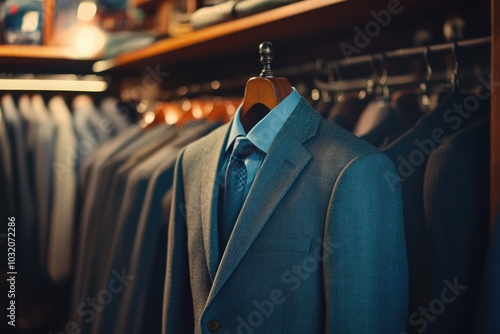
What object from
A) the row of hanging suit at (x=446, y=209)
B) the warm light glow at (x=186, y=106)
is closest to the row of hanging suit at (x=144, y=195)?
the row of hanging suit at (x=446, y=209)

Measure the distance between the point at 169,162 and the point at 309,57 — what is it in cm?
65

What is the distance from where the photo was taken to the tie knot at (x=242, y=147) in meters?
1.00

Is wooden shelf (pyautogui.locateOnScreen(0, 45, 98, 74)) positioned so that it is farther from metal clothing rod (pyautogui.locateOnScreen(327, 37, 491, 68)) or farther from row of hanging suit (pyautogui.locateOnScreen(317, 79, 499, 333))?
row of hanging suit (pyautogui.locateOnScreen(317, 79, 499, 333))

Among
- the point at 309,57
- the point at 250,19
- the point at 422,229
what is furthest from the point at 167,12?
the point at 422,229

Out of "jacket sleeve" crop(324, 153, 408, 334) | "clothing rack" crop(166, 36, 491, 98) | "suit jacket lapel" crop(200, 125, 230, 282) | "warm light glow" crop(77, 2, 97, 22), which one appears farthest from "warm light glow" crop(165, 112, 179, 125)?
"jacket sleeve" crop(324, 153, 408, 334)

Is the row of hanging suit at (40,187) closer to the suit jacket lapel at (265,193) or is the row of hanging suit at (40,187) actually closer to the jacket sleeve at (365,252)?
the suit jacket lapel at (265,193)

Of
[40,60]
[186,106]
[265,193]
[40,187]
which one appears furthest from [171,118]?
[265,193]

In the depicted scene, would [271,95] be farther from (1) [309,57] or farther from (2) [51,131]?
(2) [51,131]

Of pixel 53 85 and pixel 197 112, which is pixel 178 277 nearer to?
pixel 197 112

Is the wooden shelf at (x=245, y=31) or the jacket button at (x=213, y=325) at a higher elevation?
the wooden shelf at (x=245, y=31)

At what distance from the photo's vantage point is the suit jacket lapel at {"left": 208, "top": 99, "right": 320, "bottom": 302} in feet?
2.90

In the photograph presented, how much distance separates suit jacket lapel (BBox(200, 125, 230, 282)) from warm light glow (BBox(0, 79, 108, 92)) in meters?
1.70

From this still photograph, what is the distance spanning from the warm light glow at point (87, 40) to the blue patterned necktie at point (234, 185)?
1610 mm

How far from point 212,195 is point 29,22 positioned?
6.04 ft
